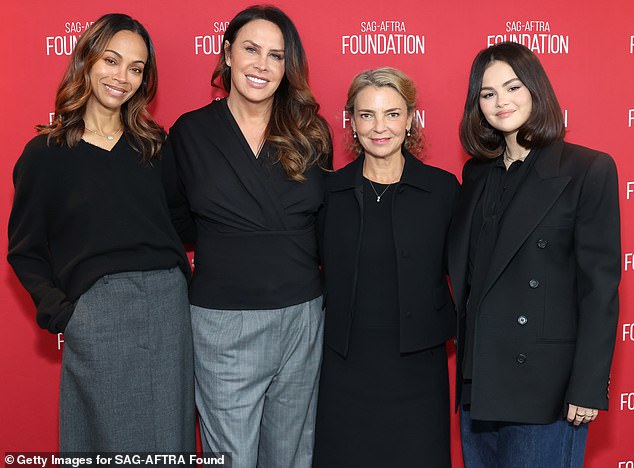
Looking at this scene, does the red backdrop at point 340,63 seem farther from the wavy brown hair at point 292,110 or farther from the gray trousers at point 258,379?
the gray trousers at point 258,379

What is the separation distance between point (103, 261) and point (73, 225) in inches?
5.8

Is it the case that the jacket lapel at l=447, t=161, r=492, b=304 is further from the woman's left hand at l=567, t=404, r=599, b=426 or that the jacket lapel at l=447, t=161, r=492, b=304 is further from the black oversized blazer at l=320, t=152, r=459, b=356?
the woman's left hand at l=567, t=404, r=599, b=426

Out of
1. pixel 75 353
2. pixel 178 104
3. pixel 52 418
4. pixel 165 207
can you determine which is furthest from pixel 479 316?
pixel 52 418

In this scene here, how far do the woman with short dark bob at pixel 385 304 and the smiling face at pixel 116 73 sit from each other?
2.46ft

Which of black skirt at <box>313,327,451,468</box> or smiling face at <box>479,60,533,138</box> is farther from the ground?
smiling face at <box>479,60,533,138</box>

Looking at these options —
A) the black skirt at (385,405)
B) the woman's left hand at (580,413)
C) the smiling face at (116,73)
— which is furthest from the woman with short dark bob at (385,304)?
the smiling face at (116,73)

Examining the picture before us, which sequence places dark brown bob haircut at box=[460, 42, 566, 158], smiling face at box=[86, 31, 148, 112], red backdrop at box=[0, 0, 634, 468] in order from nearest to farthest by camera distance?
1. dark brown bob haircut at box=[460, 42, 566, 158]
2. smiling face at box=[86, 31, 148, 112]
3. red backdrop at box=[0, 0, 634, 468]

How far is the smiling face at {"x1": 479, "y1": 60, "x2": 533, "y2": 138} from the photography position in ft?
6.14

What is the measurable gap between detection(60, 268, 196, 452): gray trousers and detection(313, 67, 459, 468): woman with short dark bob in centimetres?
54

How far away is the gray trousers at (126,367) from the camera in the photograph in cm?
189

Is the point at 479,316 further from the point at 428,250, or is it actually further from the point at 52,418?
the point at 52,418

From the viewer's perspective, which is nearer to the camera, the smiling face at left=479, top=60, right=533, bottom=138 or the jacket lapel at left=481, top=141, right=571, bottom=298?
the jacket lapel at left=481, top=141, right=571, bottom=298

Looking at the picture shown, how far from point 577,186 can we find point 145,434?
4.92 feet

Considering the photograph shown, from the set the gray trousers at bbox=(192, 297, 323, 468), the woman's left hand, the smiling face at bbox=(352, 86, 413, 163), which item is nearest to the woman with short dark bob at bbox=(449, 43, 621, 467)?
the woman's left hand
